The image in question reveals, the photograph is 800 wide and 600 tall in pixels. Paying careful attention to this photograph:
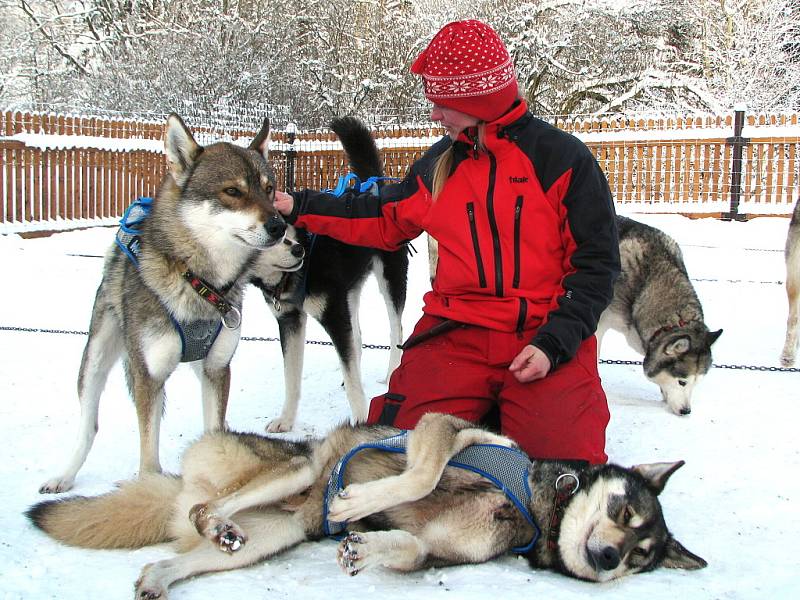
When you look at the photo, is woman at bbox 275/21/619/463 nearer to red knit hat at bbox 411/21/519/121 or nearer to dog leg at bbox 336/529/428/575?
red knit hat at bbox 411/21/519/121

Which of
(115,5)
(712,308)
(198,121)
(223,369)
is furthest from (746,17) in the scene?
(223,369)

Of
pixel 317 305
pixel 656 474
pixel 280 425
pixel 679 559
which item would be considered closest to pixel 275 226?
pixel 317 305

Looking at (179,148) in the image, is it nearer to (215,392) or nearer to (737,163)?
(215,392)

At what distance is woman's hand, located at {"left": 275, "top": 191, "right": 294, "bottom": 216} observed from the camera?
2666mm

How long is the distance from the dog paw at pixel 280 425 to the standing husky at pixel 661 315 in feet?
5.66

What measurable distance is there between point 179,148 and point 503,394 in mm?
1309

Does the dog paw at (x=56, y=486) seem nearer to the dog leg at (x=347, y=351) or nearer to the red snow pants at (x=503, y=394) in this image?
the red snow pants at (x=503, y=394)

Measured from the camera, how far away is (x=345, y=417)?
3.33 metres

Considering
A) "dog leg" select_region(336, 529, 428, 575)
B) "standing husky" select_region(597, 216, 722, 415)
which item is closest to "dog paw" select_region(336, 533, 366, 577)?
"dog leg" select_region(336, 529, 428, 575)

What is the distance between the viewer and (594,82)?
15.5m

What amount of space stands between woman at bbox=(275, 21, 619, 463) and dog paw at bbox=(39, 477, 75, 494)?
3.22 feet

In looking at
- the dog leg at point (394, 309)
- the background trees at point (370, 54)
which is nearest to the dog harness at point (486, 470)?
the dog leg at point (394, 309)

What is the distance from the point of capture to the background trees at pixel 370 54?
15.0m

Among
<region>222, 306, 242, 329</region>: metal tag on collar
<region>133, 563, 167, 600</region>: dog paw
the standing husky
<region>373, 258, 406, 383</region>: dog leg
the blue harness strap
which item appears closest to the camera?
<region>133, 563, 167, 600</region>: dog paw
